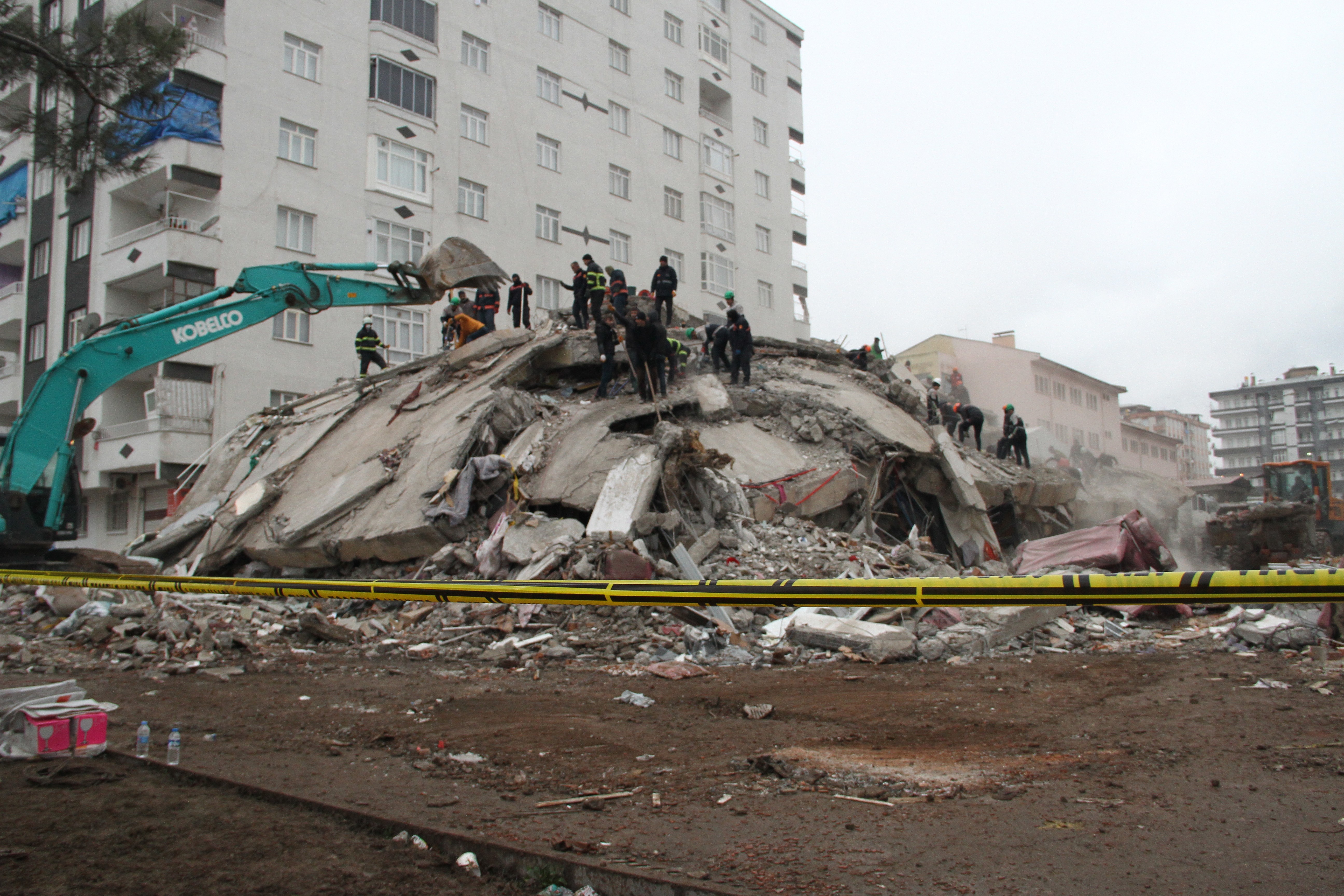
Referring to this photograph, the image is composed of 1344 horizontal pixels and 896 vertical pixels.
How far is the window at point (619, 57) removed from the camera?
31.3m

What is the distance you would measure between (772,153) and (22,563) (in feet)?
115

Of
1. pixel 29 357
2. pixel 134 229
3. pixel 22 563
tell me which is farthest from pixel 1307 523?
pixel 29 357

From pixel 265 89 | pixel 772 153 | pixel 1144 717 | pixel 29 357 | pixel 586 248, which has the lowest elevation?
pixel 1144 717

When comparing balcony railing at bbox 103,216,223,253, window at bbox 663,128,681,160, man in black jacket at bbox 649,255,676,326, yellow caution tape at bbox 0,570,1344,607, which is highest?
window at bbox 663,128,681,160

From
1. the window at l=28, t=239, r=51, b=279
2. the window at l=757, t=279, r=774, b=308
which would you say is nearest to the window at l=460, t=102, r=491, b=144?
the window at l=28, t=239, r=51, b=279

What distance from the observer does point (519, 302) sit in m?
16.3

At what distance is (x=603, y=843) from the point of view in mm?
2934

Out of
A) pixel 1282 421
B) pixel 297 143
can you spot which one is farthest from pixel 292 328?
pixel 1282 421

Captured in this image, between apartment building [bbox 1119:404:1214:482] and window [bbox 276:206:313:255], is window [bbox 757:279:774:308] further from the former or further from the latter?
apartment building [bbox 1119:404:1214:482]

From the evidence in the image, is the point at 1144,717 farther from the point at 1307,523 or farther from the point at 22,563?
the point at 1307,523

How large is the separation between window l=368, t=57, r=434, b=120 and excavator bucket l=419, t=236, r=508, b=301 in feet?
54.4

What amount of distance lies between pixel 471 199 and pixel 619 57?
31.8ft

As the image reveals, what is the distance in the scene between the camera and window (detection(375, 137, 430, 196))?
24391mm

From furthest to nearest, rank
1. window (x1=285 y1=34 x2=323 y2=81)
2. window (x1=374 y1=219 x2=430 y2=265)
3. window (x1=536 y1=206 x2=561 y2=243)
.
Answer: window (x1=536 y1=206 x2=561 y2=243) → window (x1=374 y1=219 x2=430 y2=265) → window (x1=285 y1=34 x2=323 y2=81)
